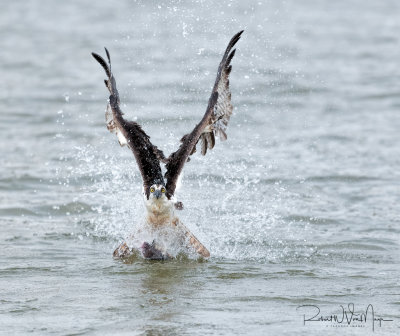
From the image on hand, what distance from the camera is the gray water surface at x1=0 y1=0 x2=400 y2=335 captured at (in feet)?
25.7

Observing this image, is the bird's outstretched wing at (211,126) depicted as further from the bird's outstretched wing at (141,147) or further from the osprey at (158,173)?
the bird's outstretched wing at (141,147)

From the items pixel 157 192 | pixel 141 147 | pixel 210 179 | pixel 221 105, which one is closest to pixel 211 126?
pixel 221 105

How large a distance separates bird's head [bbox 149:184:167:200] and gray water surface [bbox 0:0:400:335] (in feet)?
2.39

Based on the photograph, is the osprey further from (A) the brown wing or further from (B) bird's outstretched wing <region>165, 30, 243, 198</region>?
(A) the brown wing

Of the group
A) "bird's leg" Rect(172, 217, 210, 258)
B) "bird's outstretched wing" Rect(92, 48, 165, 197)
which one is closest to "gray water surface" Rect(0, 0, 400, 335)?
"bird's leg" Rect(172, 217, 210, 258)

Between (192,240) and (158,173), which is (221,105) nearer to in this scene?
(158,173)

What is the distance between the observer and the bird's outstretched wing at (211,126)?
965cm

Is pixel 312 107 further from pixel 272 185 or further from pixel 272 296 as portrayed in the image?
pixel 272 296

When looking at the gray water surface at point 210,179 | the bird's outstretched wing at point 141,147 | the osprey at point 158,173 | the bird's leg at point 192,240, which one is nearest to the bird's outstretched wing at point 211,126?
the osprey at point 158,173

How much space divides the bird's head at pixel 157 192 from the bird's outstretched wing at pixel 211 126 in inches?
8.9

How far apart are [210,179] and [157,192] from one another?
138 inches

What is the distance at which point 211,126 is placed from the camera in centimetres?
985

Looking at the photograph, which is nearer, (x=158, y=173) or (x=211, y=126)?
(x=158, y=173)

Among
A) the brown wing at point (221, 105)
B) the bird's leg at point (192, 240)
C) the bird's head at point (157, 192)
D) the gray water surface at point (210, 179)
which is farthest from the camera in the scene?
the brown wing at point (221, 105)
